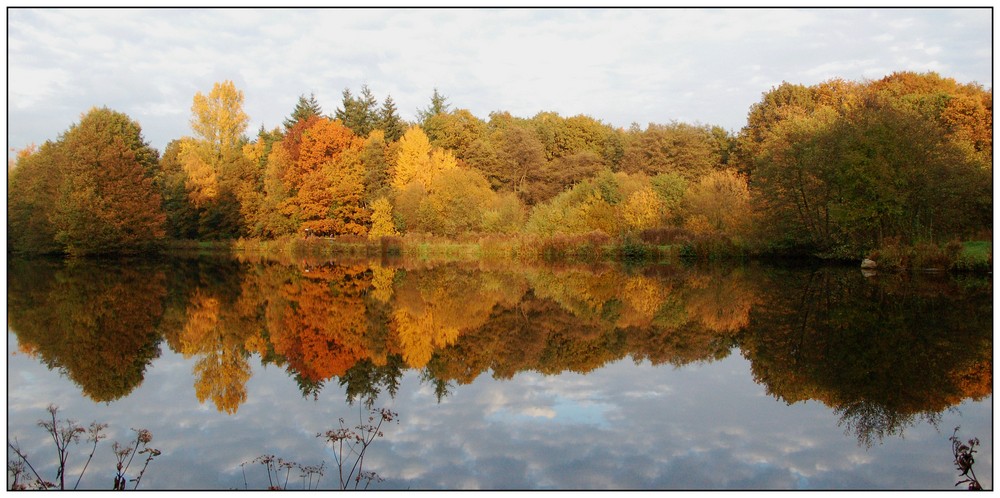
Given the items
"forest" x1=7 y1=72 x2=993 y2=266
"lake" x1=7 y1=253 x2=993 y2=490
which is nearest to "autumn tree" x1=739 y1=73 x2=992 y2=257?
"forest" x1=7 y1=72 x2=993 y2=266

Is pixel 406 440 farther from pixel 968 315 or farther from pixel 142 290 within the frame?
pixel 142 290

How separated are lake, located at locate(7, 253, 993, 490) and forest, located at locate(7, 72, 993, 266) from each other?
470 inches

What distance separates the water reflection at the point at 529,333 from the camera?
681 centimetres

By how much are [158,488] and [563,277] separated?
635 inches

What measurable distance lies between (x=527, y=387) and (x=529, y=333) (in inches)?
118

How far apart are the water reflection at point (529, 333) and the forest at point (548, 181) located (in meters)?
8.99

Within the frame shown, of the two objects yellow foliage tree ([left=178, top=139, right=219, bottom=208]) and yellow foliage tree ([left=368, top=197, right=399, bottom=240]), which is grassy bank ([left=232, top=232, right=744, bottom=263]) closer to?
yellow foliage tree ([left=368, top=197, right=399, bottom=240])

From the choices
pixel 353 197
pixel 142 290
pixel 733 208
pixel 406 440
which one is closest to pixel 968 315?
pixel 406 440

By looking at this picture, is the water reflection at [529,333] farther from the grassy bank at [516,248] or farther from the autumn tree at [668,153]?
the autumn tree at [668,153]

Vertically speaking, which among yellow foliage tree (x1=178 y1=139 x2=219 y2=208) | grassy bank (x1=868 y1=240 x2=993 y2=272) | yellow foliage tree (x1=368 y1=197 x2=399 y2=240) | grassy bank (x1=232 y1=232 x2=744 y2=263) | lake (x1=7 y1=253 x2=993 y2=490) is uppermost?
yellow foliage tree (x1=178 y1=139 x2=219 y2=208)

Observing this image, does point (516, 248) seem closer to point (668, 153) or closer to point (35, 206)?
point (668, 153)

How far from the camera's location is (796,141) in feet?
89.6

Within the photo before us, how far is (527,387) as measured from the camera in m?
6.86

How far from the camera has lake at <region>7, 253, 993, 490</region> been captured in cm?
463
